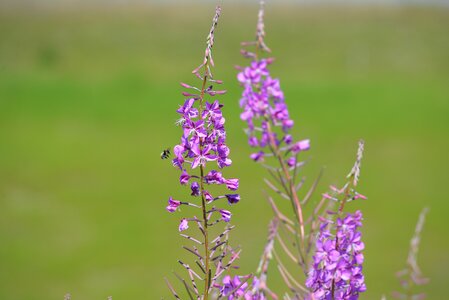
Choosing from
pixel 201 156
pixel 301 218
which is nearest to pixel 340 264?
pixel 201 156

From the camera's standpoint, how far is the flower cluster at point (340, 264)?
124 cm

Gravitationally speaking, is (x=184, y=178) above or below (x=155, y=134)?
below

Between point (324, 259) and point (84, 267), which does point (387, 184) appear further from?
point (324, 259)

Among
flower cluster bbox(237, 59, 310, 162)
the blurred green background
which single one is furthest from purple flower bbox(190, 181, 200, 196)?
the blurred green background

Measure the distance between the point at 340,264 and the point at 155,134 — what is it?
18693 millimetres

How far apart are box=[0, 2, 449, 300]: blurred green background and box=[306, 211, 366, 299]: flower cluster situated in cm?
801

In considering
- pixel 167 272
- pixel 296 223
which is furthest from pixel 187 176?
pixel 167 272

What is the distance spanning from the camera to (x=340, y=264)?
1241 millimetres

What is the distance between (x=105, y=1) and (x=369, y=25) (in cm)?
1565

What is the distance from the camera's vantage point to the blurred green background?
36.9ft

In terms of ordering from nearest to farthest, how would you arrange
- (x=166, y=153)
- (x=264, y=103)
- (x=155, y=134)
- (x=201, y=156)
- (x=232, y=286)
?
(x=201, y=156)
(x=232, y=286)
(x=166, y=153)
(x=264, y=103)
(x=155, y=134)

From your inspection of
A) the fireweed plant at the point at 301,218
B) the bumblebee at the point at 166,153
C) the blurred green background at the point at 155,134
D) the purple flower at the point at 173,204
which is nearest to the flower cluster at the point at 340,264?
the fireweed plant at the point at 301,218

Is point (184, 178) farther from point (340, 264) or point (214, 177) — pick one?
point (340, 264)

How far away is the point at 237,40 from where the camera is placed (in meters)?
37.2
